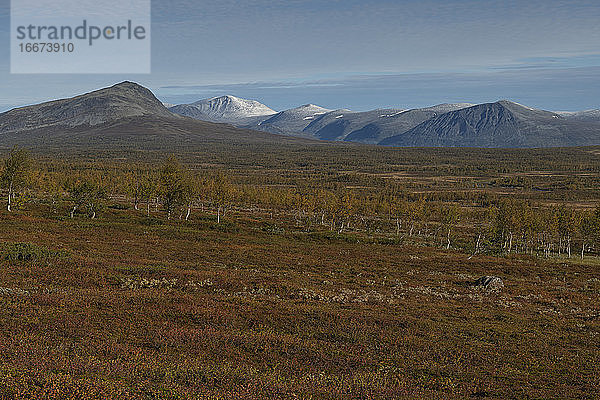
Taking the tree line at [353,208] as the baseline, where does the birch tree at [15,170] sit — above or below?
above

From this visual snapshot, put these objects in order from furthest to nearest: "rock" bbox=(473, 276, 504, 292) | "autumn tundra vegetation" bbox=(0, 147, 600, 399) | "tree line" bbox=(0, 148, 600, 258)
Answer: "tree line" bbox=(0, 148, 600, 258) < "rock" bbox=(473, 276, 504, 292) < "autumn tundra vegetation" bbox=(0, 147, 600, 399)

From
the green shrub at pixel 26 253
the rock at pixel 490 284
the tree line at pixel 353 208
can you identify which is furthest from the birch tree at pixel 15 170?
the rock at pixel 490 284

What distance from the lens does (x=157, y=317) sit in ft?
71.8

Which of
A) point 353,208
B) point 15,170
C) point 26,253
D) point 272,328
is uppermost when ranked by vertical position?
point 15,170

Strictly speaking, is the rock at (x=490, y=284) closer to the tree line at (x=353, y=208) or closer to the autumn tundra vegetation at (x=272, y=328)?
the autumn tundra vegetation at (x=272, y=328)

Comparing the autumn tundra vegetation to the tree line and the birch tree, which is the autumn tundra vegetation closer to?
the birch tree

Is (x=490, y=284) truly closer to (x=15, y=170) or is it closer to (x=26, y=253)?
(x=26, y=253)

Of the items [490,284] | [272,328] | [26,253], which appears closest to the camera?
[272,328]

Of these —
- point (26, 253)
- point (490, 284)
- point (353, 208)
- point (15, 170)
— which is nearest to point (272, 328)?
point (26, 253)

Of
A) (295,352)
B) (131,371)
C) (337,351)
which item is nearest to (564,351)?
(337,351)

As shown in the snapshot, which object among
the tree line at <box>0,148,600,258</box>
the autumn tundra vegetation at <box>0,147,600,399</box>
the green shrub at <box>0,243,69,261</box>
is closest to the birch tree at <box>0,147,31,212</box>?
the tree line at <box>0,148,600,258</box>

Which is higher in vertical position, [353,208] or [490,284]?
[353,208]

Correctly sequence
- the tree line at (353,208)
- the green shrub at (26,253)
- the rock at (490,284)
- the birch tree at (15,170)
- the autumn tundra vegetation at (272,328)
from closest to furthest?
the autumn tundra vegetation at (272,328) < the green shrub at (26,253) < the rock at (490,284) < the birch tree at (15,170) < the tree line at (353,208)

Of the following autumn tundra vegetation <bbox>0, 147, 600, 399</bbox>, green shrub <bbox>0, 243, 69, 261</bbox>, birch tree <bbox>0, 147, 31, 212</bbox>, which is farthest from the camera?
birch tree <bbox>0, 147, 31, 212</bbox>
